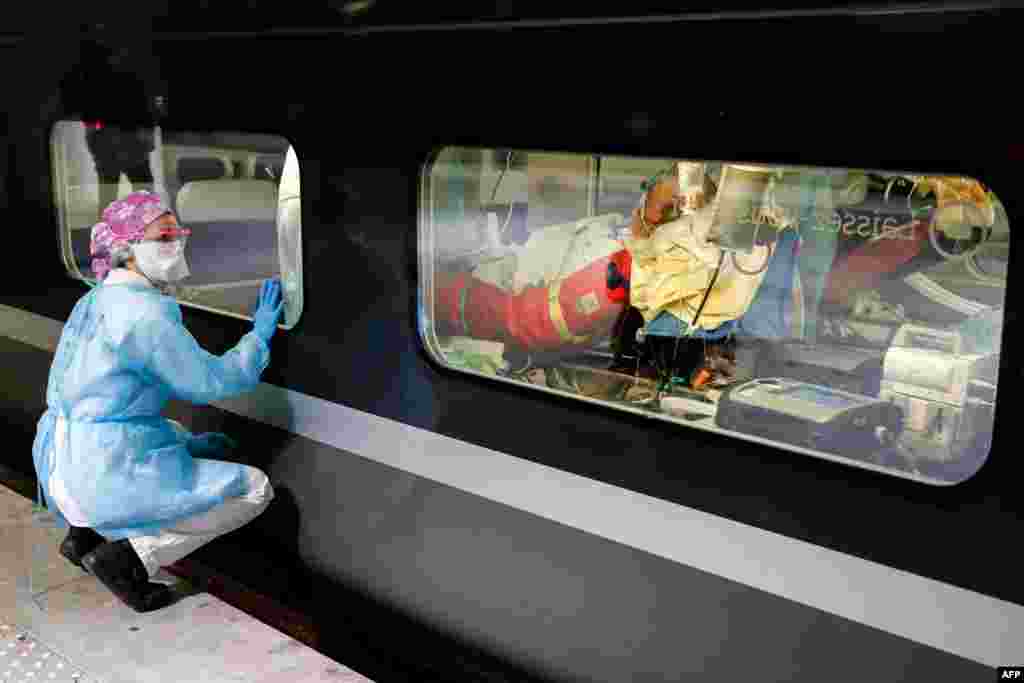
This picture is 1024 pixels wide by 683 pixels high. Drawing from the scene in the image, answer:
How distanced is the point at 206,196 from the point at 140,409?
33.9 inches

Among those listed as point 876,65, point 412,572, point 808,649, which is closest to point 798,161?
point 876,65

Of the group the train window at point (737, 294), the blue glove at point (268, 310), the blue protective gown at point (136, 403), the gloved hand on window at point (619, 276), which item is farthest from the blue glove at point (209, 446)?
the gloved hand on window at point (619, 276)

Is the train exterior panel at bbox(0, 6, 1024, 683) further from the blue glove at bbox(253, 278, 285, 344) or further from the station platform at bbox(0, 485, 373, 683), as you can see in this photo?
the station platform at bbox(0, 485, 373, 683)

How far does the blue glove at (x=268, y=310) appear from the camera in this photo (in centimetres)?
325

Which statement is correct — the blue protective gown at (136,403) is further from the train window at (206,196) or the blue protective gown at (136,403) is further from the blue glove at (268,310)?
the train window at (206,196)

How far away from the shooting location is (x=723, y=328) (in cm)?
246

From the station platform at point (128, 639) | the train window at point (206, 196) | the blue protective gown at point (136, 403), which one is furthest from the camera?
the train window at point (206, 196)

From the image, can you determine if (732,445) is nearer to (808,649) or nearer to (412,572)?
(808,649)

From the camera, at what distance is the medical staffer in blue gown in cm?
316

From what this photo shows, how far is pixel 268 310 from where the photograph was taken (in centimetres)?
327

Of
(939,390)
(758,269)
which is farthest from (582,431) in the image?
(939,390)

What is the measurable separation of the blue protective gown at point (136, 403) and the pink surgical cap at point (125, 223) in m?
0.11

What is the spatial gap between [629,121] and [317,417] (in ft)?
4.61

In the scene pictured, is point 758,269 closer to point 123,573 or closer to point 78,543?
point 123,573
